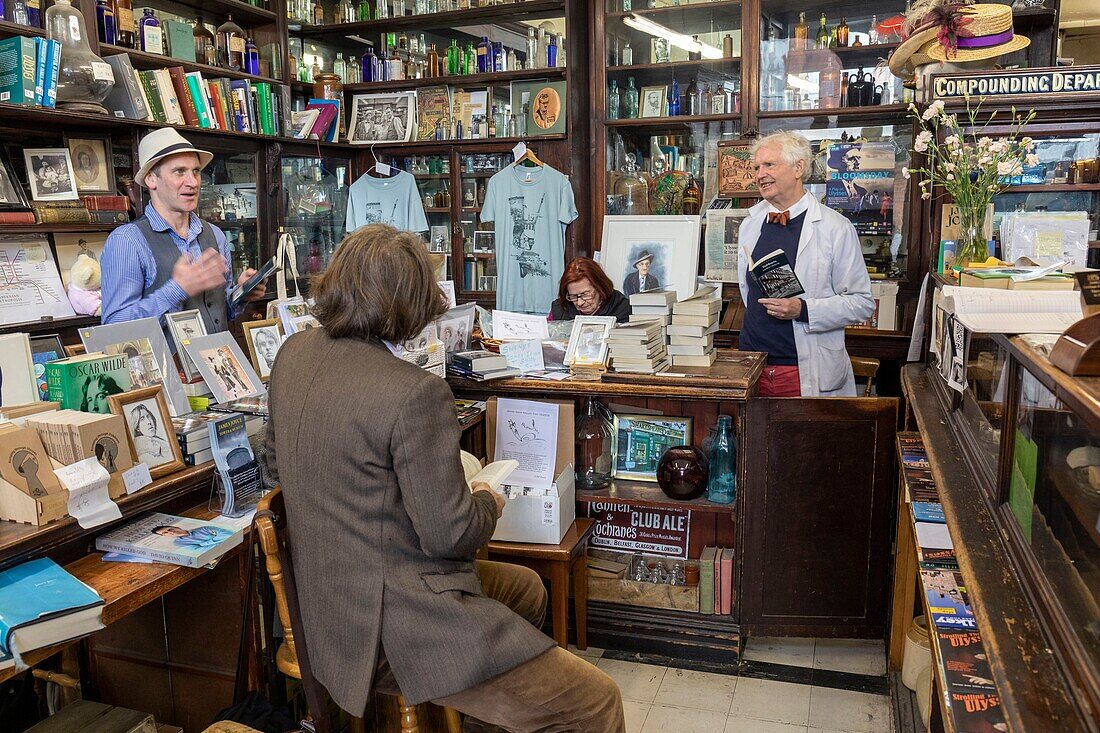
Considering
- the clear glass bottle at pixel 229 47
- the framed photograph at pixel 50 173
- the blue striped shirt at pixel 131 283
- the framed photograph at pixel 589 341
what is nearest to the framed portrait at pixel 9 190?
the framed photograph at pixel 50 173

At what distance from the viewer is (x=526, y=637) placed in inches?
76.6

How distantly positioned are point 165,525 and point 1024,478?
1.96 meters

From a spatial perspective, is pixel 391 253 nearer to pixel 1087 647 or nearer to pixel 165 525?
pixel 165 525

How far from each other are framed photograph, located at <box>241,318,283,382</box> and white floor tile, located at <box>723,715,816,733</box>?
74.4 inches

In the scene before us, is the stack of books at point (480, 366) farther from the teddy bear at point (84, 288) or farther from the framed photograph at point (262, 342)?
the teddy bear at point (84, 288)

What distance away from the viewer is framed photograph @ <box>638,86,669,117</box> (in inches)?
224

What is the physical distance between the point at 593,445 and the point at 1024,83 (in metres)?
2.13

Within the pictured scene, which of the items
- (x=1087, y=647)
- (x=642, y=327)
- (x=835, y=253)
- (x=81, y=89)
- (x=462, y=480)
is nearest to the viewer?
(x=1087, y=647)

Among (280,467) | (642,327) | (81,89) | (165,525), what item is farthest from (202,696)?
(81,89)

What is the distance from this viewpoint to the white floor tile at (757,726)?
2.83 meters

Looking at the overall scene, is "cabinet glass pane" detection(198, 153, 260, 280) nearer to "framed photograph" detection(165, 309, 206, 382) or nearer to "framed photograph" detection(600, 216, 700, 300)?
"framed photograph" detection(600, 216, 700, 300)

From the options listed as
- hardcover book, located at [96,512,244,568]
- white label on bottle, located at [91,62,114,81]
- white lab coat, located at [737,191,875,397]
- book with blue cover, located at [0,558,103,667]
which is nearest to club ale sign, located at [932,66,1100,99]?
white lab coat, located at [737,191,875,397]

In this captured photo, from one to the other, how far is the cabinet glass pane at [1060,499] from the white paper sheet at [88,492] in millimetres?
1935

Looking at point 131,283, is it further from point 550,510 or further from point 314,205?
point 314,205
